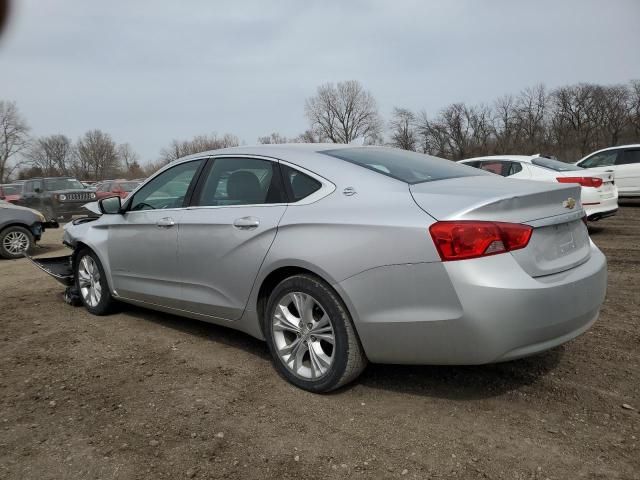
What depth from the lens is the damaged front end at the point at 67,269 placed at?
5340mm

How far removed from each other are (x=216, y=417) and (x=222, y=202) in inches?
60.8

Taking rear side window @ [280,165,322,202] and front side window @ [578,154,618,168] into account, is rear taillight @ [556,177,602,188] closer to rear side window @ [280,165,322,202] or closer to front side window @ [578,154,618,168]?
front side window @ [578,154,618,168]

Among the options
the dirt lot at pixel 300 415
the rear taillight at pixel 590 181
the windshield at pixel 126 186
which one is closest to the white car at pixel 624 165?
the rear taillight at pixel 590 181

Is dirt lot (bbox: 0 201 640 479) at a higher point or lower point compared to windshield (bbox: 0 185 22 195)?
lower

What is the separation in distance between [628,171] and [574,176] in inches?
220

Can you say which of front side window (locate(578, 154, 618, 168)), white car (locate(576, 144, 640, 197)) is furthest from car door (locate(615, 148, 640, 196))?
front side window (locate(578, 154, 618, 168))

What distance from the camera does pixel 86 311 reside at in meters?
5.21

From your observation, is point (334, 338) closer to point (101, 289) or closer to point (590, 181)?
point (101, 289)

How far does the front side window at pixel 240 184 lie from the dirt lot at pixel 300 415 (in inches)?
45.5

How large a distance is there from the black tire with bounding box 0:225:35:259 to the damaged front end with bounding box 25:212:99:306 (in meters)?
4.46

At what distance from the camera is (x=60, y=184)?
15.4 meters

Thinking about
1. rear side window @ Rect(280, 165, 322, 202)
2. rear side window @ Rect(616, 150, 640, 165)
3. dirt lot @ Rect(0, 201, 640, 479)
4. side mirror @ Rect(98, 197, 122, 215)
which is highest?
rear side window @ Rect(280, 165, 322, 202)

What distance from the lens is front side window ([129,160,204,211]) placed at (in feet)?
13.4

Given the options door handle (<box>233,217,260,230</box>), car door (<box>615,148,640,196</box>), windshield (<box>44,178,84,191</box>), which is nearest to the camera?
door handle (<box>233,217,260,230</box>)
